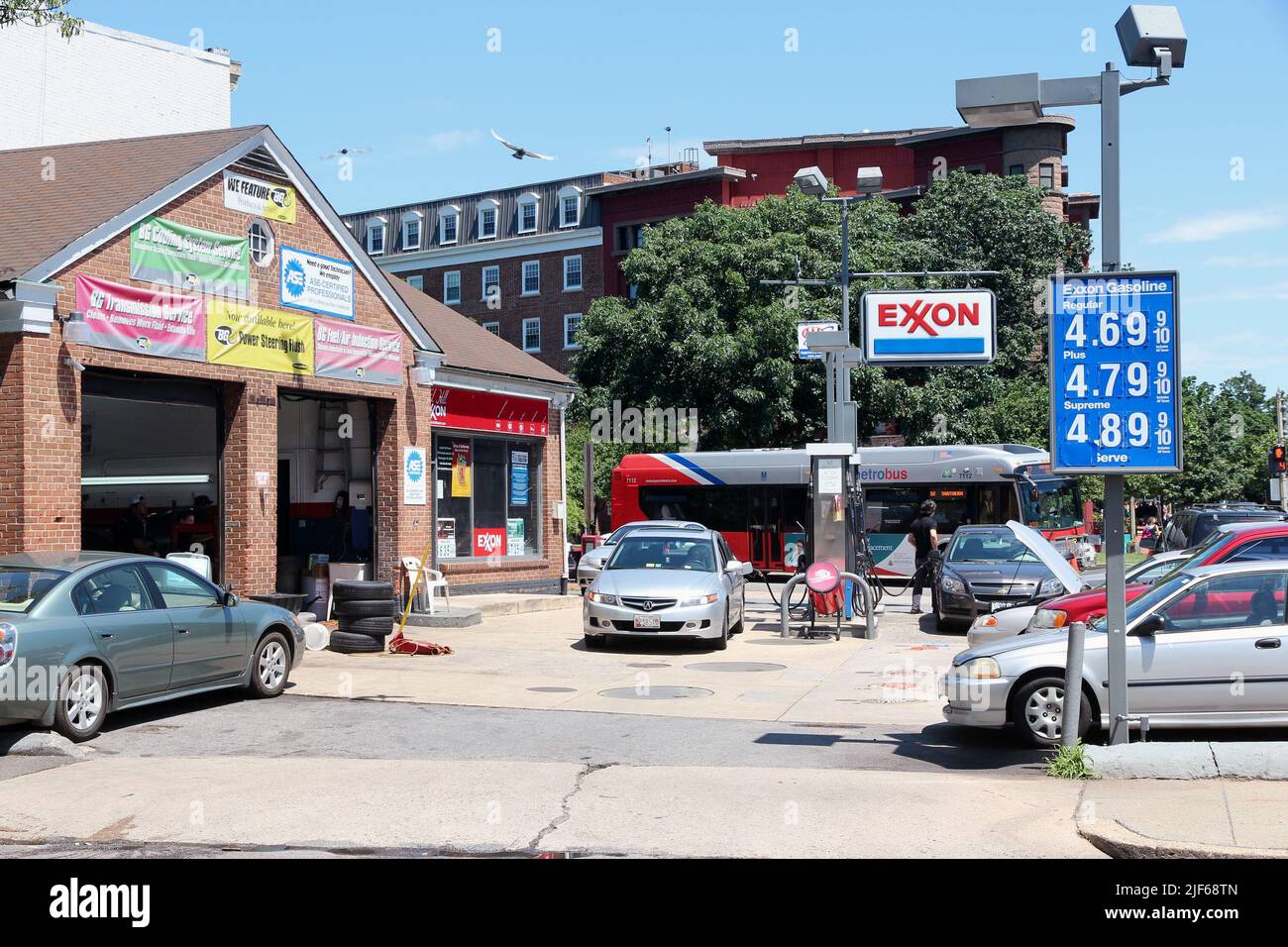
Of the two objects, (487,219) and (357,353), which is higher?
(487,219)

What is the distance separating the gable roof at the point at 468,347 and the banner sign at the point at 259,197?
3976 millimetres

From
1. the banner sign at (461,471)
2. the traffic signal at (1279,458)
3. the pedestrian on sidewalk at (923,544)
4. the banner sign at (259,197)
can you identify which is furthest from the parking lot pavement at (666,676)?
the traffic signal at (1279,458)

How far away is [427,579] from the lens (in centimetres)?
1995

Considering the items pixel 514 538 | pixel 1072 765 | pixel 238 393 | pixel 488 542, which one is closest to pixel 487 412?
pixel 488 542

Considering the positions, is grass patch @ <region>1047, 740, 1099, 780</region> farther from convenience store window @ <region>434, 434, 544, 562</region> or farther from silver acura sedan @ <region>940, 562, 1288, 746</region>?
convenience store window @ <region>434, 434, 544, 562</region>

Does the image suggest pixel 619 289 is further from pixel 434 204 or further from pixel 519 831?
pixel 519 831

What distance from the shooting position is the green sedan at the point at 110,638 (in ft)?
31.3

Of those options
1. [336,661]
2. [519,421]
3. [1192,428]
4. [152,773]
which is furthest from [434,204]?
[152,773]

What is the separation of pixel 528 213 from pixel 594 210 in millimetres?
4435

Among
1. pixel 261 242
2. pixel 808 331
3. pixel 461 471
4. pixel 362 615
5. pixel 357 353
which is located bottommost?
pixel 362 615

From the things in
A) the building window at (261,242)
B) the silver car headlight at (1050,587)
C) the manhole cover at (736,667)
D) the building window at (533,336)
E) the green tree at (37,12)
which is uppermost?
the building window at (533,336)

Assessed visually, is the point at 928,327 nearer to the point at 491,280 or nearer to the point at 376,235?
the point at 491,280

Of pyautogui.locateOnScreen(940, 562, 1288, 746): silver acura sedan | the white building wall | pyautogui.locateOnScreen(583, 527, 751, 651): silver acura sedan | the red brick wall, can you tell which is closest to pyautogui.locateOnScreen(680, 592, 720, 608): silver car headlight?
pyautogui.locateOnScreen(583, 527, 751, 651): silver acura sedan

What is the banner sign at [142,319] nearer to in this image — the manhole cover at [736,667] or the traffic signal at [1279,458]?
the manhole cover at [736,667]
